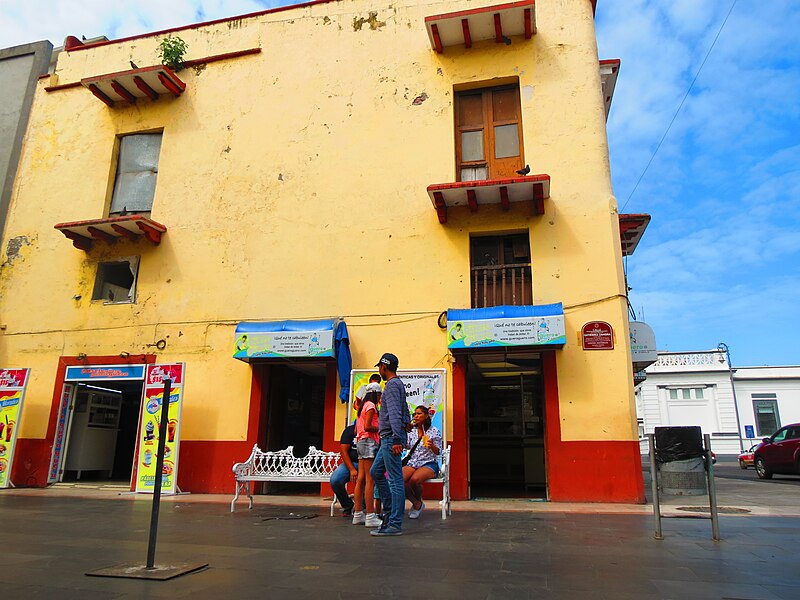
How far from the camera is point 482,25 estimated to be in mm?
11625

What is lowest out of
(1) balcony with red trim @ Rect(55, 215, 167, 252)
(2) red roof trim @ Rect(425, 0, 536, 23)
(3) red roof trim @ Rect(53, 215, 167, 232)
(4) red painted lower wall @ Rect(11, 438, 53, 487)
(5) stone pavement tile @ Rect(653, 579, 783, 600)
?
(5) stone pavement tile @ Rect(653, 579, 783, 600)

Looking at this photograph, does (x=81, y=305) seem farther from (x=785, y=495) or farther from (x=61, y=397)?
(x=785, y=495)

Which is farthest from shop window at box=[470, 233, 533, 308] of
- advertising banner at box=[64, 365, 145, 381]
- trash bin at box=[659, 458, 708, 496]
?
advertising banner at box=[64, 365, 145, 381]

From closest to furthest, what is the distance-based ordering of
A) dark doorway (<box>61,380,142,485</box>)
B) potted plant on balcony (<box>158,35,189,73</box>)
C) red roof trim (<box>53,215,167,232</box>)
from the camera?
red roof trim (<box>53,215,167,232</box>)
dark doorway (<box>61,380,142,485</box>)
potted plant on balcony (<box>158,35,189,73</box>)

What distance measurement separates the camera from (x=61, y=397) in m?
12.3

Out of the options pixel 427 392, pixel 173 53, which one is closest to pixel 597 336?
pixel 427 392

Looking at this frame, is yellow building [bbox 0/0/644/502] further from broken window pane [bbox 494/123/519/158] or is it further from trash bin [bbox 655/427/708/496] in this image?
trash bin [bbox 655/427/708/496]

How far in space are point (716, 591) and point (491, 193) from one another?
7.97 m

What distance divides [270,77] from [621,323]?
9.61 metres

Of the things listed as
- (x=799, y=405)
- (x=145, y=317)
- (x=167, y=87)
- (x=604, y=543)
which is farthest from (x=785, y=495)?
(x=799, y=405)

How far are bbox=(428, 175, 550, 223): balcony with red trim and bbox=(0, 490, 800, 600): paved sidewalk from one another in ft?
18.5

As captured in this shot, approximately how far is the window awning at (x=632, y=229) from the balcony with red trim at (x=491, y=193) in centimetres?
238

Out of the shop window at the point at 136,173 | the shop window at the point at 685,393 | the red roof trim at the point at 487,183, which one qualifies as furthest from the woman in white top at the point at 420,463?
the shop window at the point at 685,393

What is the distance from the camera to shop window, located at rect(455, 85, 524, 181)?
37.9ft
